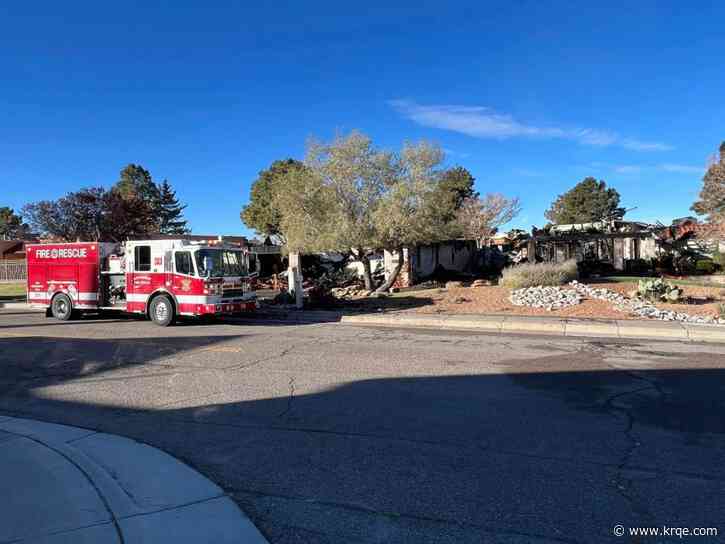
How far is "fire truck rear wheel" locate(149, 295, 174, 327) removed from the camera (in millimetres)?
15828

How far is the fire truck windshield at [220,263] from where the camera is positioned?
15477mm

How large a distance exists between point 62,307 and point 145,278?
448cm

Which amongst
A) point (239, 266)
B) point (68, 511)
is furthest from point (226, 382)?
point (239, 266)

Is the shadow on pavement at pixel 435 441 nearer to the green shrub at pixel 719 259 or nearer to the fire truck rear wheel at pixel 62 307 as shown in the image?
the fire truck rear wheel at pixel 62 307

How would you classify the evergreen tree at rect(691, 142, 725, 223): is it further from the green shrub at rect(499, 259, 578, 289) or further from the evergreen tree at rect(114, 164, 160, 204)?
the evergreen tree at rect(114, 164, 160, 204)

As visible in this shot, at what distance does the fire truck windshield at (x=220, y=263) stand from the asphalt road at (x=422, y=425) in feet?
12.8

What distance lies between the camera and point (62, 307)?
18.6m

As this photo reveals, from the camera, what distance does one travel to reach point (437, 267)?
2980 cm

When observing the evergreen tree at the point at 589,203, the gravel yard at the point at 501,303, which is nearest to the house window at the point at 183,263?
the gravel yard at the point at 501,303

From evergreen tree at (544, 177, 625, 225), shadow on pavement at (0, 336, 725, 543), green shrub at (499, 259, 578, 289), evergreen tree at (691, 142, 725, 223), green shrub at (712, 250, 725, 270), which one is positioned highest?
evergreen tree at (544, 177, 625, 225)

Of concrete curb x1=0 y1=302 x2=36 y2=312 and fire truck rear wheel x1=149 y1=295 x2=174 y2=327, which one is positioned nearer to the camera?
fire truck rear wheel x1=149 y1=295 x2=174 y2=327

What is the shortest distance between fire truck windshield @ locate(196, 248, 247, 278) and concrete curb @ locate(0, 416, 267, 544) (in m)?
9.84

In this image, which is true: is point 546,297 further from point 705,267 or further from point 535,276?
point 705,267

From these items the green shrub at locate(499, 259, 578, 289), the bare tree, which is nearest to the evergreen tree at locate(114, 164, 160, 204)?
the bare tree
